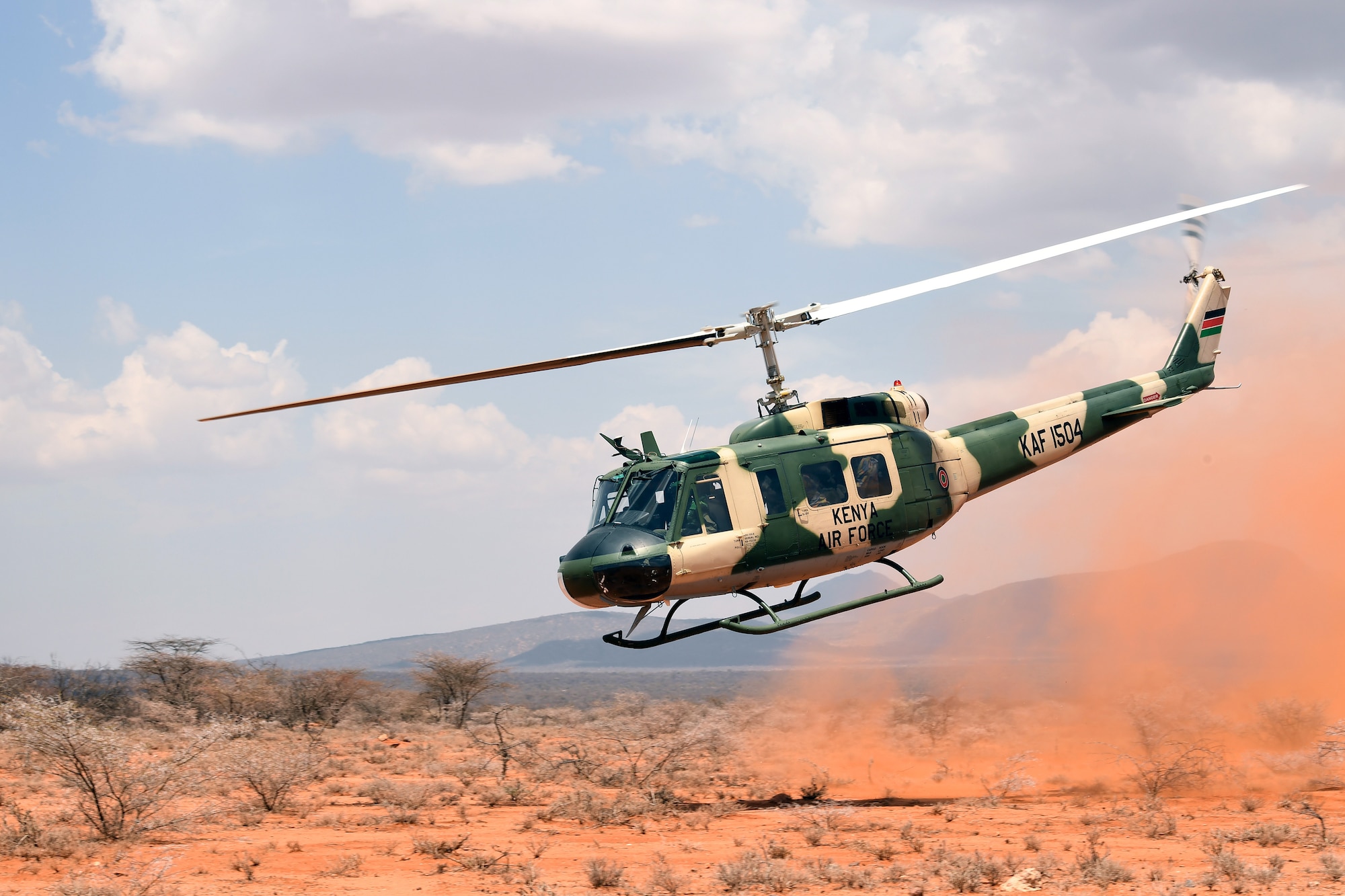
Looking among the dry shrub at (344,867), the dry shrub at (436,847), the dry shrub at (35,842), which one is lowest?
the dry shrub at (436,847)

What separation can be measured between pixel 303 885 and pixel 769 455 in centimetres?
804

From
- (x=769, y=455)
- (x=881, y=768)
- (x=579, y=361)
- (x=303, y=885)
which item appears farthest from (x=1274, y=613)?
(x=303, y=885)

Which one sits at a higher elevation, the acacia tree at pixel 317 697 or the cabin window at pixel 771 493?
the cabin window at pixel 771 493

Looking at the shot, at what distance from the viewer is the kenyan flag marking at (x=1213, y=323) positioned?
21.8 m

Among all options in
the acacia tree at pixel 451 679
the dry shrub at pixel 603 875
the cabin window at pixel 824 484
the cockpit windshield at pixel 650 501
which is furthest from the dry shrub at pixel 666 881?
the acacia tree at pixel 451 679

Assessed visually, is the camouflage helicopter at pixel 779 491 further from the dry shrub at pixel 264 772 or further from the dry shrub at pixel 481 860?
the dry shrub at pixel 264 772

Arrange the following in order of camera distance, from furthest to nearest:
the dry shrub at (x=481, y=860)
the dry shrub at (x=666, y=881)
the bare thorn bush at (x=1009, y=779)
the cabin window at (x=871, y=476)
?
the bare thorn bush at (x=1009, y=779), the cabin window at (x=871, y=476), the dry shrub at (x=481, y=860), the dry shrub at (x=666, y=881)

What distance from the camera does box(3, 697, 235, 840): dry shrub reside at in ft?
52.5

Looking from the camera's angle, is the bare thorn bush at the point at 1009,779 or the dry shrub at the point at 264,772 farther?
the bare thorn bush at the point at 1009,779

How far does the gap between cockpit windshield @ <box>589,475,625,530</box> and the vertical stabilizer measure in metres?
10.7

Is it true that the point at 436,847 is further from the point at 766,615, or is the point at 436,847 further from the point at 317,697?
the point at 317,697

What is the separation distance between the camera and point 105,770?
53.7ft

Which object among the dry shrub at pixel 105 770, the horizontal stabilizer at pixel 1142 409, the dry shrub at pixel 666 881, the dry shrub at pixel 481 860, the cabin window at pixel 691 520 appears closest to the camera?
the dry shrub at pixel 666 881

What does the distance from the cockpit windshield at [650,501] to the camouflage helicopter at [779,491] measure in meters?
0.02
